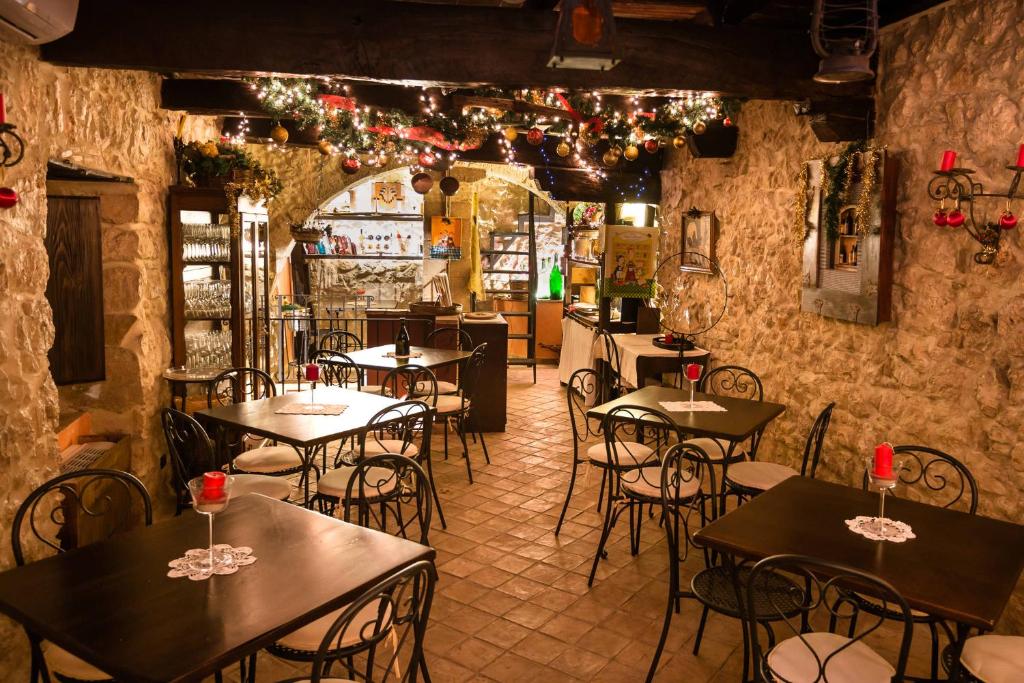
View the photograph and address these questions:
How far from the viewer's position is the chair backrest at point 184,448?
11.8ft

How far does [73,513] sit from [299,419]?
4.16 feet

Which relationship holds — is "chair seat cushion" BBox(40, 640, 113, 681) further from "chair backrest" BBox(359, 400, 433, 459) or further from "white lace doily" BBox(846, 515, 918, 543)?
"white lace doily" BBox(846, 515, 918, 543)

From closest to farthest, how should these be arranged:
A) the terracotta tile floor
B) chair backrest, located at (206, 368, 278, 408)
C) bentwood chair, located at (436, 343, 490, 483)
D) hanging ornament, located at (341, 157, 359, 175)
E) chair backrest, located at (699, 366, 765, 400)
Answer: the terracotta tile floor, chair backrest, located at (206, 368, 278, 408), bentwood chair, located at (436, 343, 490, 483), chair backrest, located at (699, 366, 765, 400), hanging ornament, located at (341, 157, 359, 175)

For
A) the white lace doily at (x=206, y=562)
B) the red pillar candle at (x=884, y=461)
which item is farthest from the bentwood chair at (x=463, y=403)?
the red pillar candle at (x=884, y=461)

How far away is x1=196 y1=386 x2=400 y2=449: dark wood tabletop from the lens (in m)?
3.66

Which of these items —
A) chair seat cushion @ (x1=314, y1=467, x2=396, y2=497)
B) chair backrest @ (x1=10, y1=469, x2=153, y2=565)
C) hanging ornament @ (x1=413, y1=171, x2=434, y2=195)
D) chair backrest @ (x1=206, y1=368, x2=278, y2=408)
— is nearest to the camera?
chair backrest @ (x1=10, y1=469, x2=153, y2=565)

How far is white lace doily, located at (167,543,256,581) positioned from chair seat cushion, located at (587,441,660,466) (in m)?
2.06

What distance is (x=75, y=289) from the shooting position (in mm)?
4328

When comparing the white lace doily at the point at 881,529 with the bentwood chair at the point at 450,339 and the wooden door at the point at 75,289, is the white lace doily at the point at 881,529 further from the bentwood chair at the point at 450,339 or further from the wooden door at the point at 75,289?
the bentwood chair at the point at 450,339

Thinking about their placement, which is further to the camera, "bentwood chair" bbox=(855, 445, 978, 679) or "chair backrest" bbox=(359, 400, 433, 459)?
"chair backrest" bbox=(359, 400, 433, 459)

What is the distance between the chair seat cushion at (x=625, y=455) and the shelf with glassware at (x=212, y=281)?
2.47 m

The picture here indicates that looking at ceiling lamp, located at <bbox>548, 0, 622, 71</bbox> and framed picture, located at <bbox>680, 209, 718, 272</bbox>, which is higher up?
ceiling lamp, located at <bbox>548, 0, 622, 71</bbox>

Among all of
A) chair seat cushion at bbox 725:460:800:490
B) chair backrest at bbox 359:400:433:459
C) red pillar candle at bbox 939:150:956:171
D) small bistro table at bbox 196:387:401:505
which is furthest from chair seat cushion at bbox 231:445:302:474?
red pillar candle at bbox 939:150:956:171

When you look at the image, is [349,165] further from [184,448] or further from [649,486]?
[649,486]
